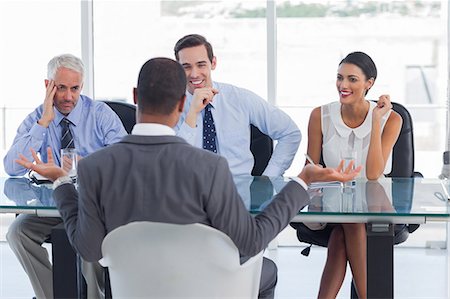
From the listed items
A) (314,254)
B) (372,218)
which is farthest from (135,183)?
(314,254)

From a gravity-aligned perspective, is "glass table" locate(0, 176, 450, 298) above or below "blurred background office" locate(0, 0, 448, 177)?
below

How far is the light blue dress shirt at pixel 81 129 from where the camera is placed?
13.5 ft

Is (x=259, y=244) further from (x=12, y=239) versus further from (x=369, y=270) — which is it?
(x=12, y=239)

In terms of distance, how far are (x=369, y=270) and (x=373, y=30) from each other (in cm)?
274

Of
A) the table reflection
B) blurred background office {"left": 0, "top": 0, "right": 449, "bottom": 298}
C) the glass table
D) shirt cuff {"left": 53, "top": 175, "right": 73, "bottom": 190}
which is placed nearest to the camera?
shirt cuff {"left": 53, "top": 175, "right": 73, "bottom": 190}

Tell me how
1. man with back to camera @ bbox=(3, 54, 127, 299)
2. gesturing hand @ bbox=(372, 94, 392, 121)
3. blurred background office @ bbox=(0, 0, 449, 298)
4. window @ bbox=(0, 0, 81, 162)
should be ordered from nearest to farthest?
gesturing hand @ bbox=(372, 94, 392, 121) < man with back to camera @ bbox=(3, 54, 127, 299) < blurred background office @ bbox=(0, 0, 449, 298) < window @ bbox=(0, 0, 81, 162)

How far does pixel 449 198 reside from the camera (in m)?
3.30

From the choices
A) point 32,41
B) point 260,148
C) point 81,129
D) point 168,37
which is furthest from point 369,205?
point 32,41

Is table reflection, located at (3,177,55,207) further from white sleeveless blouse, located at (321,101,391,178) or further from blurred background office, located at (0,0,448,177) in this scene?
blurred background office, located at (0,0,448,177)

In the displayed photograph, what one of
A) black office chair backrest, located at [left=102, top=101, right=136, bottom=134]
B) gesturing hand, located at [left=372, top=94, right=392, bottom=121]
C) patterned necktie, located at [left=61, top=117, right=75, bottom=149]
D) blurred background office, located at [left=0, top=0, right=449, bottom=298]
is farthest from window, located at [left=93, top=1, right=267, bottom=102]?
gesturing hand, located at [left=372, top=94, right=392, bottom=121]

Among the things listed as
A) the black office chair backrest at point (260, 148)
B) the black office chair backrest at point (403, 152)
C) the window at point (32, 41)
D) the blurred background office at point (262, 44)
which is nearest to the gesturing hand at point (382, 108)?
the black office chair backrest at point (403, 152)

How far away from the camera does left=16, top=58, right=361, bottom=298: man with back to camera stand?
2.47 metres

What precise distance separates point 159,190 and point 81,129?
1.79m

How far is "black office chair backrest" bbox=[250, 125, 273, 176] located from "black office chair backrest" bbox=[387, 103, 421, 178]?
1.78ft
